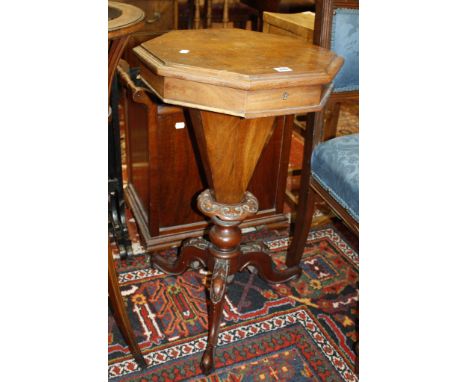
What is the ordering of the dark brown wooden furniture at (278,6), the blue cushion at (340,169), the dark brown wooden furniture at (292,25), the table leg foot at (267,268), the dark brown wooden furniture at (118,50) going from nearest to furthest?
the dark brown wooden furniture at (118,50) < the blue cushion at (340,169) < the table leg foot at (267,268) < the dark brown wooden furniture at (292,25) < the dark brown wooden furniture at (278,6)

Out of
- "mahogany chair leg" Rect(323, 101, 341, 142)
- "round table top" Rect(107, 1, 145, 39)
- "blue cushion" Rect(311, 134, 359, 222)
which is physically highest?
"round table top" Rect(107, 1, 145, 39)

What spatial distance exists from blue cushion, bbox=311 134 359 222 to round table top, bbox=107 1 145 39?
32.1 inches

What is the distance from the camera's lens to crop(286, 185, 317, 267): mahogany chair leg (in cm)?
196

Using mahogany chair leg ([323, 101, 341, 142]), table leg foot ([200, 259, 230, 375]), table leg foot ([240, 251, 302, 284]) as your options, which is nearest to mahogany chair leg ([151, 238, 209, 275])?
table leg foot ([240, 251, 302, 284])

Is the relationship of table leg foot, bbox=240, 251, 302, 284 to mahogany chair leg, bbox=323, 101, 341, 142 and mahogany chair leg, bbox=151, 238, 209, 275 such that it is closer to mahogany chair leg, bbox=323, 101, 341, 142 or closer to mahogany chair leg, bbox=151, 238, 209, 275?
mahogany chair leg, bbox=151, 238, 209, 275

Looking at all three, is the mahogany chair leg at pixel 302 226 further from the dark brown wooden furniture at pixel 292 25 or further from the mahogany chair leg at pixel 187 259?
the dark brown wooden furniture at pixel 292 25

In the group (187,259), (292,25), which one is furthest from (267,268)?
(292,25)

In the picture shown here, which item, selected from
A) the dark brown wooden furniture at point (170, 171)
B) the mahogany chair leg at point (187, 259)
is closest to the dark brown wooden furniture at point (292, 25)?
the dark brown wooden furniture at point (170, 171)

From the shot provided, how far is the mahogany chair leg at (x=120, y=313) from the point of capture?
149 cm

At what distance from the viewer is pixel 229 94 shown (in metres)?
1.21

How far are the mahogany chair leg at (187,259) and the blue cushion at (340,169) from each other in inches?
21.6

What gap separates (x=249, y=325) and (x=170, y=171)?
2.44 ft

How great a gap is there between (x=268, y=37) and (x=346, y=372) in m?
1.22
